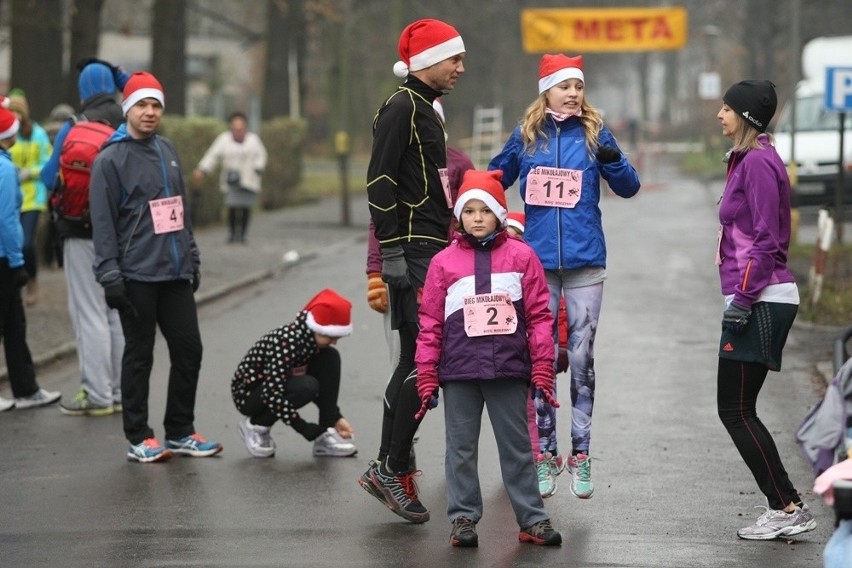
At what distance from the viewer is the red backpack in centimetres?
982

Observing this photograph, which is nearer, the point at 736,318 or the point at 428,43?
the point at 736,318

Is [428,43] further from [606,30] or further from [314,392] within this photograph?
[606,30]

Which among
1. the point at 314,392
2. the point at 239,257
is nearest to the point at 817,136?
the point at 239,257

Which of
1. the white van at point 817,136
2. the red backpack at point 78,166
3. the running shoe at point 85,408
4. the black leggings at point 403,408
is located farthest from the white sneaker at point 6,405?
the white van at point 817,136

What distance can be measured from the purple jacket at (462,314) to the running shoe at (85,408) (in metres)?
4.13

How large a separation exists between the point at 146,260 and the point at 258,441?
3.73 ft

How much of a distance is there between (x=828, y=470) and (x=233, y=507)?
3.25 m

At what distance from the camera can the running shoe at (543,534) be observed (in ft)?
21.9

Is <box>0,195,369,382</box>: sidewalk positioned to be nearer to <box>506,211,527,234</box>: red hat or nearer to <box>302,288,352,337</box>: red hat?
<box>302,288,352,337</box>: red hat

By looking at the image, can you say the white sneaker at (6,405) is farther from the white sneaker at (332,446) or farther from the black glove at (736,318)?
the black glove at (736,318)

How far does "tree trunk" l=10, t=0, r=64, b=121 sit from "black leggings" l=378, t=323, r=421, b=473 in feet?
55.1

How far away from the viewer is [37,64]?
23734 mm

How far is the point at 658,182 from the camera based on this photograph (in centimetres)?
4328

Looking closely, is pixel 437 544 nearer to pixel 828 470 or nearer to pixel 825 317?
pixel 828 470
